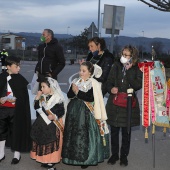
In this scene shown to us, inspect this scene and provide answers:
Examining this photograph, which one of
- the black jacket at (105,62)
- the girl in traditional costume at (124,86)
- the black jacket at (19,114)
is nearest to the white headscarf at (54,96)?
the black jacket at (19,114)

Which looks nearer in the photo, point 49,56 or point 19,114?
point 19,114

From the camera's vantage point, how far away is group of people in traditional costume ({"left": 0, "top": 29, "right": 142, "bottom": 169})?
17.4ft

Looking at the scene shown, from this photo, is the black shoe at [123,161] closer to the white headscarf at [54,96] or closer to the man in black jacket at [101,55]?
the man in black jacket at [101,55]

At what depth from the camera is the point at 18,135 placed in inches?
217

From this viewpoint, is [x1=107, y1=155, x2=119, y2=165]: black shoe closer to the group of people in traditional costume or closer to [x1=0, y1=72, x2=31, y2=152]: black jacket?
the group of people in traditional costume

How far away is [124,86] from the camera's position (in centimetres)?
552

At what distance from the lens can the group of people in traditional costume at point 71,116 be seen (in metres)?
5.30

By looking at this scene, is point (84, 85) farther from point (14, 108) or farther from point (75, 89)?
point (14, 108)

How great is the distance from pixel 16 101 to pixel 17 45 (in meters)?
114

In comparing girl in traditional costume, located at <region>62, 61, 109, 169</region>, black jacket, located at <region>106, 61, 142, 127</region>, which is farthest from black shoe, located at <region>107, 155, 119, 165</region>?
black jacket, located at <region>106, 61, 142, 127</region>

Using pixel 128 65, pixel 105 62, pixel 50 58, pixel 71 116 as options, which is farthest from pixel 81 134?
pixel 50 58

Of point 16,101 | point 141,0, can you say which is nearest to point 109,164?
point 16,101

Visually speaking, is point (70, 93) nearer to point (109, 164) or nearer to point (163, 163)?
point (109, 164)

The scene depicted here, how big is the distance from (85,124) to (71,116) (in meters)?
0.22
